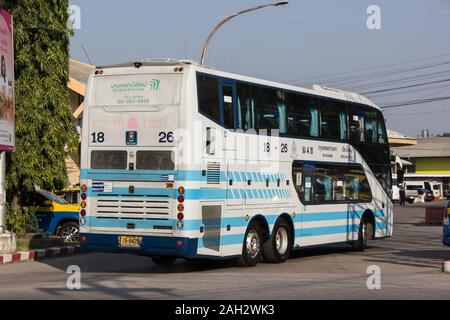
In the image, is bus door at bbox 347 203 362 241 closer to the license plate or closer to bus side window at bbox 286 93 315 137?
bus side window at bbox 286 93 315 137

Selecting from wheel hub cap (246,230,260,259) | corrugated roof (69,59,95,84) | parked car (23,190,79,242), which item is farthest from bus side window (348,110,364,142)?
corrugated roof (69,59,95,84)

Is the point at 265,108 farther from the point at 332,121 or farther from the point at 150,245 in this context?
the point at 150,245

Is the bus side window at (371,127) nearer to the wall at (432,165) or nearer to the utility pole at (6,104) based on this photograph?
the utility pole at (6,104)

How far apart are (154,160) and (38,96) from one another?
9.49 metres

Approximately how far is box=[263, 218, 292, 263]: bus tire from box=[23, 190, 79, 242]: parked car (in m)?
6.96

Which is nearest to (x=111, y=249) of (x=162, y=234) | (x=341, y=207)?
(x=162, y=234)

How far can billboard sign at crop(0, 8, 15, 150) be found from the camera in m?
17.8

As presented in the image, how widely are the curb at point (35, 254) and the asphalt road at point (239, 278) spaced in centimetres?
48

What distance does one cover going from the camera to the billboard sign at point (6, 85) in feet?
58.5

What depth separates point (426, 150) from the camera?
97.4 metres

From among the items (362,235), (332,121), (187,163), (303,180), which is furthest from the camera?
(362,235)

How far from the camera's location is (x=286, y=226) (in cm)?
1708

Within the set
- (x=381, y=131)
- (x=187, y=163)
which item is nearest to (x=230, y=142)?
(x=187, y=163)

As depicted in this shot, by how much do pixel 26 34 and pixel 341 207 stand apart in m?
10.3
